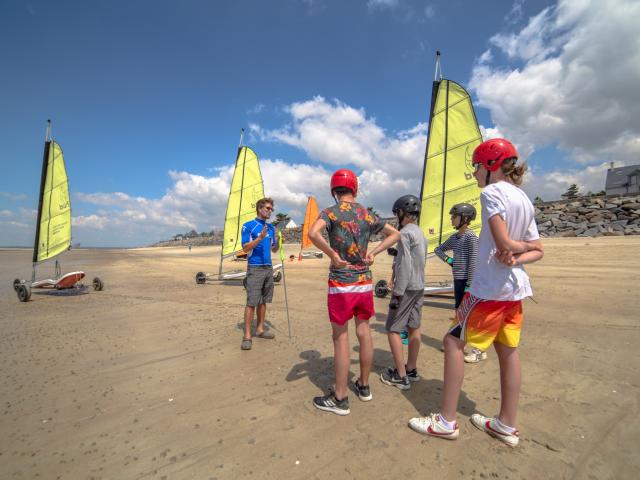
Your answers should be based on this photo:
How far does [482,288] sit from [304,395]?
6.67 feet

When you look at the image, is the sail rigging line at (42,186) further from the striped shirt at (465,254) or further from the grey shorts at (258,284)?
the striped shirt at (465,254)

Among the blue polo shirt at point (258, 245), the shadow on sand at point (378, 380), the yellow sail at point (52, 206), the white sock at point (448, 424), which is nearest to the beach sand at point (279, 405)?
Answer: the shadow on sand at point (378, 380)

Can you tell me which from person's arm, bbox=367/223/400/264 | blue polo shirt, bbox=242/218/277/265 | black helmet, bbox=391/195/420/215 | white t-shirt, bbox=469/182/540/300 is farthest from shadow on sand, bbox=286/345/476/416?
black helmet, bbox=391/195/420/215

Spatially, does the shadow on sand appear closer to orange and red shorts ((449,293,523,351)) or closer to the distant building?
orange and red shorts ((449,293,523,351))

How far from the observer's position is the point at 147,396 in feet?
9.66

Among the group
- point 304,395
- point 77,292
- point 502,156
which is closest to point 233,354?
point 304,395

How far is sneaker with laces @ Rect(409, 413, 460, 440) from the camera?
2168 millimetres

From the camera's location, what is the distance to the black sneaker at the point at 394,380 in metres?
3.01

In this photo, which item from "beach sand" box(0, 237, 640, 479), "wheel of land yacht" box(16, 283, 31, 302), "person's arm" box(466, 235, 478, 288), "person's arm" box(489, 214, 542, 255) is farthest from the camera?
"wheel of land yacht" box(16, 283, 31, 302)

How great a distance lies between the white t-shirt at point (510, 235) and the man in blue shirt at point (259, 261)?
3.35 meters

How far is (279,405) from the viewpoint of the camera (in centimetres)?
274

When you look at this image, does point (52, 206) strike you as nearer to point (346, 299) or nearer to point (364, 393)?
point (346, 299)

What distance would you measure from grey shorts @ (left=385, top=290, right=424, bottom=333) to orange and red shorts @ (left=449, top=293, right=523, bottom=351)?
991 mm

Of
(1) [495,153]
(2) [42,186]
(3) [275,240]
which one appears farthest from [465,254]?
(2) [42,186]
